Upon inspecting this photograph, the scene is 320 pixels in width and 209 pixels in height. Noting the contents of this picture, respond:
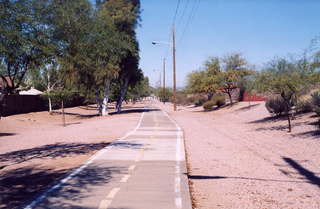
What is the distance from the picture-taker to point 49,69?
13.1m

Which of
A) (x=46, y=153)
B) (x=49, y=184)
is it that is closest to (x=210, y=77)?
(x=46, y=153)

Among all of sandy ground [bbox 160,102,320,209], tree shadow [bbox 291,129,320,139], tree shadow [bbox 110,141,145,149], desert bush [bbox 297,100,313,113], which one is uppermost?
desert bush [bbox 297,100,313,113]

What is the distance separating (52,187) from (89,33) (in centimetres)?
619

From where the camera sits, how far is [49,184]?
8977 millimetres

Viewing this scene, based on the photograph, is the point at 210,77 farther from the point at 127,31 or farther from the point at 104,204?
the point at 104,204

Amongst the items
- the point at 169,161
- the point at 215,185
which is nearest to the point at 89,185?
the point at 215,185

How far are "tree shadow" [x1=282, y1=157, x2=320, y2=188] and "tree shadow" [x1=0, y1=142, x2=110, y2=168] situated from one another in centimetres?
723

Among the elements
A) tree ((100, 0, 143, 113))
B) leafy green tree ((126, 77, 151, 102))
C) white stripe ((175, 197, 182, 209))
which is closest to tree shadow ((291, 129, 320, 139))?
white stripe ((175, 197, 182, 209))

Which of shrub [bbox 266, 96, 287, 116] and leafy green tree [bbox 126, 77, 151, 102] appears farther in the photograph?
leafy green tree [bbox 126, 77, 151, 102]

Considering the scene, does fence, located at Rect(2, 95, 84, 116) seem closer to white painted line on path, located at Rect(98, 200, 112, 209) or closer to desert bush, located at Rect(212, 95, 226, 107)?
desert bush, located at Rect(212, 95, 226, 107)

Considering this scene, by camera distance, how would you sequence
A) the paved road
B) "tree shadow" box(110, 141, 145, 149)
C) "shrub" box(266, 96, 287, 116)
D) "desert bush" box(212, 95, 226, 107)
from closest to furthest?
the paved road → "tree shadow" box(110, 141, 145, 149) → "shrub" box(266, 96, 287, 116) → "desert bush" box(212, 95, 226, 107)

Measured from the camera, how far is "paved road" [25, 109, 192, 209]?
282 inches

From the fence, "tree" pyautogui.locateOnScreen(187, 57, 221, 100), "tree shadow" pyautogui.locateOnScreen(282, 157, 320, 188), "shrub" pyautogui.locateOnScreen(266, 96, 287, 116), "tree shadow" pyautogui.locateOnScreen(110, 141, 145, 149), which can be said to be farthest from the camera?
"tree" pyautogui.locateOnScreen(187, 57, 221, 100)

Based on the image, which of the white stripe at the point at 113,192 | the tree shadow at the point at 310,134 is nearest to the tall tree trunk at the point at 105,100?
the tree shadow at the point at 310,134
